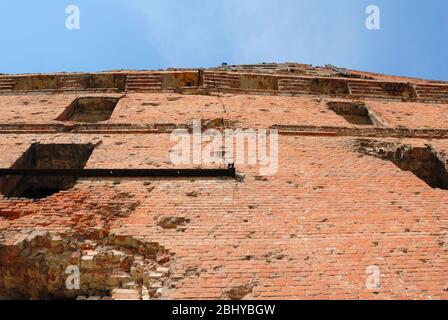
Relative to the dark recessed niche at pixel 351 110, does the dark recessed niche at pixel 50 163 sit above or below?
below

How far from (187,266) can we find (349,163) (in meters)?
3.21

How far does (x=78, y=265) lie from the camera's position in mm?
4129

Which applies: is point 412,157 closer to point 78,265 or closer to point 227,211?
point 227,211

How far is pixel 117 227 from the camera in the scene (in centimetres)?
446

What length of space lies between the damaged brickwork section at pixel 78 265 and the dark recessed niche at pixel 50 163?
7.55 ft

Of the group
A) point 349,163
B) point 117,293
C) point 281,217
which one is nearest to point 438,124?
point 349,163

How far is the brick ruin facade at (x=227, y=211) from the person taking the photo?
3865mm

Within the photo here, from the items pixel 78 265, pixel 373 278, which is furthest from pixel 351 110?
pixel 78 265

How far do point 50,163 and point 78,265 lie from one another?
2956 mm

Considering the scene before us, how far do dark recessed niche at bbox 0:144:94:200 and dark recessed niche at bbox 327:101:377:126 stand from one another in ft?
17.3

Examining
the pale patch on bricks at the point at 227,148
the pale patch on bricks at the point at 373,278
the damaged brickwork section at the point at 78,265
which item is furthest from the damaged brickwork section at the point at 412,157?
the damaged brickwork section at the point at 78,265

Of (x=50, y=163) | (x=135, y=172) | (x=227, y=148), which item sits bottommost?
(x=135, y=172)

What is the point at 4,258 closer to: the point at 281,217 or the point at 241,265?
the point at 241,265

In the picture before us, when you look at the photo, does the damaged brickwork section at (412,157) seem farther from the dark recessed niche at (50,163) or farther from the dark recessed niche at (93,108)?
the dark recessed niche at (93,108)
